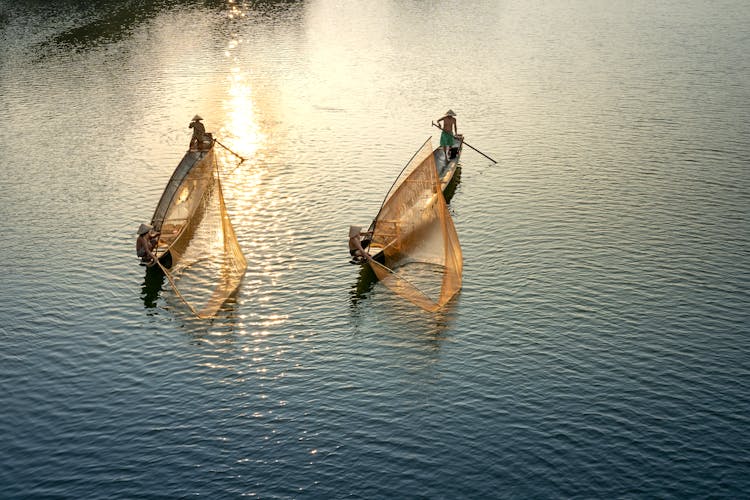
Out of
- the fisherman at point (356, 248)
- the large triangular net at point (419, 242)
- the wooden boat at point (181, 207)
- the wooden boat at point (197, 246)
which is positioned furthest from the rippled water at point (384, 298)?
the wooden boat at point (181, 207)

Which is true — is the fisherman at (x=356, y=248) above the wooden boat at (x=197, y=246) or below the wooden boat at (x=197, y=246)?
above

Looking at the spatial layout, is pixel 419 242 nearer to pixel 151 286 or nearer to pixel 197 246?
pixel 197 246

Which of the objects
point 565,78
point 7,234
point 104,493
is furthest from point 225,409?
point 565,78

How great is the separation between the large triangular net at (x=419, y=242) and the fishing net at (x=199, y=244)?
8.36 metres

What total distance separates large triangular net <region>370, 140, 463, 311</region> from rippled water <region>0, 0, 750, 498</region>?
54.0 inches

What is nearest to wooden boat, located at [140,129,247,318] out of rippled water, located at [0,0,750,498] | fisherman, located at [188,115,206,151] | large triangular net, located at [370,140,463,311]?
rippled water, located at [0,0,750,498]

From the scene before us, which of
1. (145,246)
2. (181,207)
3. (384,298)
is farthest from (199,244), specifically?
(384,298)

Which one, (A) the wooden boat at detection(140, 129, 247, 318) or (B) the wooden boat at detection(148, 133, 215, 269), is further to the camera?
(B) the wooden boat at detection(148, 133, 215, 269)

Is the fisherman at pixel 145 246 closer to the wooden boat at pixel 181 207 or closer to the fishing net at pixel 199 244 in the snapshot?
the wooden boat at pixel 181 207

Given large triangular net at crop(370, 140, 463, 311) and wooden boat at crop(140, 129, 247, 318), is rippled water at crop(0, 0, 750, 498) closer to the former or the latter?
wooden boat at crop(140, 129, 247, 318)

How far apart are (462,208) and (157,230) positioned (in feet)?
67.1

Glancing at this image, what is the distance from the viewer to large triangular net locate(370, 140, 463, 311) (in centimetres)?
4803

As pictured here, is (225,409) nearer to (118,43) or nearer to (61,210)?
(61,210)

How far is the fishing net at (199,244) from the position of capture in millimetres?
48438
